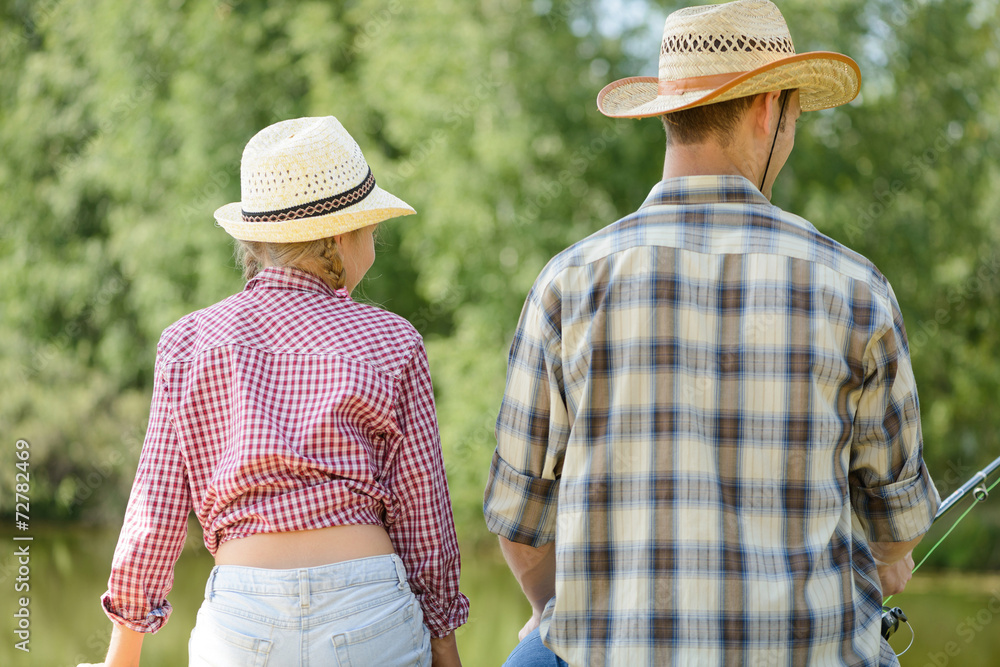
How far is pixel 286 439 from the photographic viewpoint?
1.60 metres

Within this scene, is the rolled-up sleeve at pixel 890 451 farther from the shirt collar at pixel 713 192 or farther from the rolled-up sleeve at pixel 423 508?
the rolled-up sleeve at pixel 423 508

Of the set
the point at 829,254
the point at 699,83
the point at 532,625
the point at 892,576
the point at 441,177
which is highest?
the point at 699,83

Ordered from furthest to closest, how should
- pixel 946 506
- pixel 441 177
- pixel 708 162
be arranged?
pixel 441 177 < pixel 946 506 < pixel 708 162

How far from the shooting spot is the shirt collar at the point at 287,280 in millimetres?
1759

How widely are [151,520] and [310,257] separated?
0.50 meters

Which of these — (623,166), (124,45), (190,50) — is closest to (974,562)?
(623,166)

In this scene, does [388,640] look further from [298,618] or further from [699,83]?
[699,83]

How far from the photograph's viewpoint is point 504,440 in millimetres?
1587

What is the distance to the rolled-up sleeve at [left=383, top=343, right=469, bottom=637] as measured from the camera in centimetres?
173

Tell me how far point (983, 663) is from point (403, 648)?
6.77m

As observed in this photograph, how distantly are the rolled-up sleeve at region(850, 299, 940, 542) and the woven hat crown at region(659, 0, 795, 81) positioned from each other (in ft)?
1.42

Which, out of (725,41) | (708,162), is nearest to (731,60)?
(725,41)

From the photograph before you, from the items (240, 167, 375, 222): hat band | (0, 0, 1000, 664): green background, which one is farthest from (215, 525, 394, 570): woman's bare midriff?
(0, 0, 1000, 664): green background

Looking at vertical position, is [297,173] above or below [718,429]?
above
